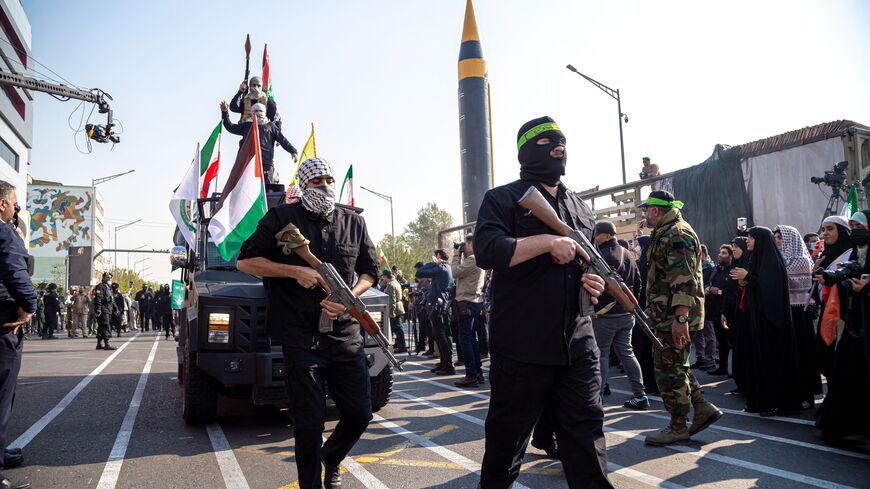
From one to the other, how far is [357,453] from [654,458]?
2376 mm

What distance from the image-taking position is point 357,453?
500 centimetres

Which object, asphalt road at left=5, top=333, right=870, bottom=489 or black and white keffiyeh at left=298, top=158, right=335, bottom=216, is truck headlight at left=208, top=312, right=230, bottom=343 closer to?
asphalt road at left=5, top=333, right=870, bottom=489

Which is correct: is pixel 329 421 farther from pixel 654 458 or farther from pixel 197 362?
pixel 654 458

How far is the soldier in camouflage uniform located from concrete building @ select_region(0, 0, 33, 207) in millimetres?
41523

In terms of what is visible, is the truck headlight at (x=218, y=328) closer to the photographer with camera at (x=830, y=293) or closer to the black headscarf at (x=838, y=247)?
the photographer with camera at (x=830, y=293)

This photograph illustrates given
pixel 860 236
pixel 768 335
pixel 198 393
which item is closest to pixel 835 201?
pixel 768 335

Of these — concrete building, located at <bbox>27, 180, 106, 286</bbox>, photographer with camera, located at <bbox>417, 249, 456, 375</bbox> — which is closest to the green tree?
concrete building, located at <bbox>27, 180, 106, 286</bbox>

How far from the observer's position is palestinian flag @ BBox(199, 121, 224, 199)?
387 inches

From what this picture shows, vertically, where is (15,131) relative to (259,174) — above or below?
above

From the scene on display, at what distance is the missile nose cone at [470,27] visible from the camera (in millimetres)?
26219

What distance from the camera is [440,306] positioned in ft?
32.7

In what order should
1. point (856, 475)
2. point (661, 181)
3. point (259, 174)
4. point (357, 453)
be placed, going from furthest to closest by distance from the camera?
1. point (661, 181)
2. point (259, 174)
3. point (357, 453)
4. point (856, 475)

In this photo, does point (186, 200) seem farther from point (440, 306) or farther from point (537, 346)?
point (537, 346)

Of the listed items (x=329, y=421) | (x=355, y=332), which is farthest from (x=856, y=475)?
(x=329, y=421)
